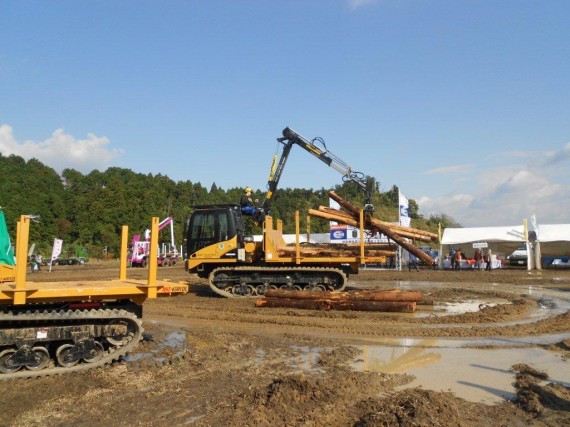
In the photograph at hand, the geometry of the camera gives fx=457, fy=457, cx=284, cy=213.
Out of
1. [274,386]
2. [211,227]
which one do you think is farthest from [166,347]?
[211,227]

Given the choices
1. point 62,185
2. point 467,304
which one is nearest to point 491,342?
point 467,304

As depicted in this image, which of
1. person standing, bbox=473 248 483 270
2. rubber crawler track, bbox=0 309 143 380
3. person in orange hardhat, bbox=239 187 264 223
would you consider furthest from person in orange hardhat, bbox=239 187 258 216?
person standing, bbox=473 248 483 270

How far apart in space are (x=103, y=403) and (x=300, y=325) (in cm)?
556

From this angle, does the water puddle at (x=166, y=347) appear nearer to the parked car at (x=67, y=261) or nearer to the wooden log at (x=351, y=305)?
the wooden log at (x=351, y=305)

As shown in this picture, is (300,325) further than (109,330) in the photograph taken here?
Yes

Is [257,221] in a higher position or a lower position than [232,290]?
→ higher

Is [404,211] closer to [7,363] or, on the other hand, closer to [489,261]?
[489,261]

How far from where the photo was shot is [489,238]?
29.0 m

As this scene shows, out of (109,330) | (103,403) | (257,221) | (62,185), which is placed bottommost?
(103,403)

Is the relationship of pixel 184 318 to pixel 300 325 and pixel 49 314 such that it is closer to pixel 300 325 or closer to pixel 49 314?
pixel 300 325

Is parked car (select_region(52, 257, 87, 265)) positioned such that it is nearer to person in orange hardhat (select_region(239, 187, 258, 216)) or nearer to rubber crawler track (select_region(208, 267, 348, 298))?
person in orange hardhat (select_region(239, 187, 258, 216))

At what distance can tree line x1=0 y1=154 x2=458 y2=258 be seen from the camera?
58.6 meters

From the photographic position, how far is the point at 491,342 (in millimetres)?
8336

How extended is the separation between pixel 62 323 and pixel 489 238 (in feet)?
90.7
